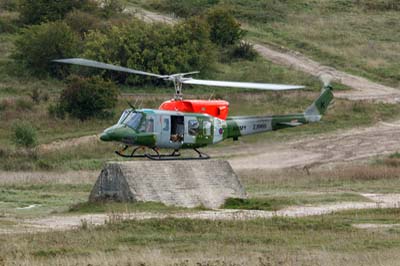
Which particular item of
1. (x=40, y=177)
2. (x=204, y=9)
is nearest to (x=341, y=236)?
(x=40, y=177)

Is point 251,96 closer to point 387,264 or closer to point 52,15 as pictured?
point 52,15

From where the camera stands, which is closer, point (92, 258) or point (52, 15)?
point (92, 258)

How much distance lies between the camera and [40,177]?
43812mm

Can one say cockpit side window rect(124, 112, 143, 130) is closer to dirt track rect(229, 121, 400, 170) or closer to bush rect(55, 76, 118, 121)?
dirt track rect(229, 121, 400, 170)

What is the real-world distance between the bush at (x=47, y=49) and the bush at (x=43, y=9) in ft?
23.7

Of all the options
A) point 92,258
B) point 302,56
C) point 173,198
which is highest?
point 92,258

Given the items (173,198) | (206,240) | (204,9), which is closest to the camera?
(206,240)

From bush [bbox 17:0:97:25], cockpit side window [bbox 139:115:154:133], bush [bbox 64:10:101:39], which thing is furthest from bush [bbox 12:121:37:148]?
bush [bbox 17:0:97:25]

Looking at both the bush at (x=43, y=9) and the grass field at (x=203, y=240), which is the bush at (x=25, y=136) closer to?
the grass field at (x=203, y=240)

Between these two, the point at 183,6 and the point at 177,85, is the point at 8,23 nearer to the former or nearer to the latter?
the point at 183,6

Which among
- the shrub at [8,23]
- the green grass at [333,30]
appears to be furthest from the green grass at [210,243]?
the shrub at [8,23]

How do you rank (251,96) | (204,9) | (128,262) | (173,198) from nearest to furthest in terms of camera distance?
1. (128,262)
2. (173,198)
3. (251,96)
4. (204,9)

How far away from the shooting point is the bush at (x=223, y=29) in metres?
75.8

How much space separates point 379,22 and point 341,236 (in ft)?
204
